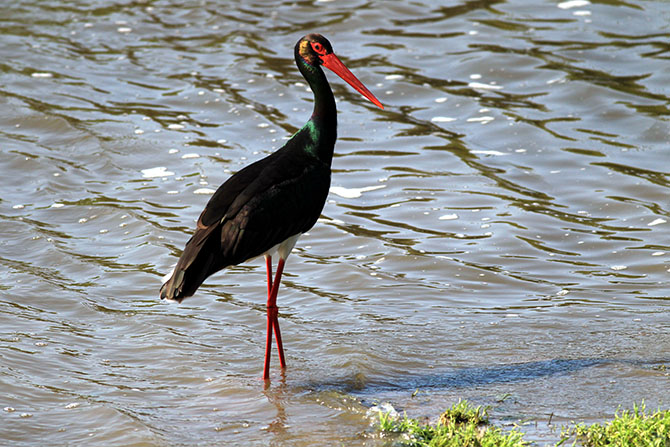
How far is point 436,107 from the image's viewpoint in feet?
35.6

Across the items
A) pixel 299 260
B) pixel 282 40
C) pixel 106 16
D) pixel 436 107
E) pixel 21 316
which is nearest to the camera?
pixel 21 316

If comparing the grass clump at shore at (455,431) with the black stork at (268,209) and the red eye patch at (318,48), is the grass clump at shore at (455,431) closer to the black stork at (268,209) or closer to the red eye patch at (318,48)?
the black stork at (268,209)

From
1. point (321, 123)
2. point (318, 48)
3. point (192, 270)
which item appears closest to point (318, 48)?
point (318, 48)

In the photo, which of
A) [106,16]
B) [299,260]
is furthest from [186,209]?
[106,16]

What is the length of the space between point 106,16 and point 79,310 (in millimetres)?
8499

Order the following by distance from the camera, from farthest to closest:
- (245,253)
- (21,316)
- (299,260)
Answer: (299,260)
(21,316)
(245,253)

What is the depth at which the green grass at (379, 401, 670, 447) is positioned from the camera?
168 inches

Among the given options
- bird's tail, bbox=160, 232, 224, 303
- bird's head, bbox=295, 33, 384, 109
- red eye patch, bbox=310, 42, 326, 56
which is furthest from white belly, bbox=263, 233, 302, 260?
red eye patch, bbox=310, 42, 326, 56

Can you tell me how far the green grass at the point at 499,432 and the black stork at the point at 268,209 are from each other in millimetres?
1322

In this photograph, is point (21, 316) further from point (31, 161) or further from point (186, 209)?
point (31, 161)

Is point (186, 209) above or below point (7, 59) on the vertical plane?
below

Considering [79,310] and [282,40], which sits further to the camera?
[282,40]

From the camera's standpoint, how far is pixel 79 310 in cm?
672

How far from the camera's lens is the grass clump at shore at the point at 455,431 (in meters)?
4.30
